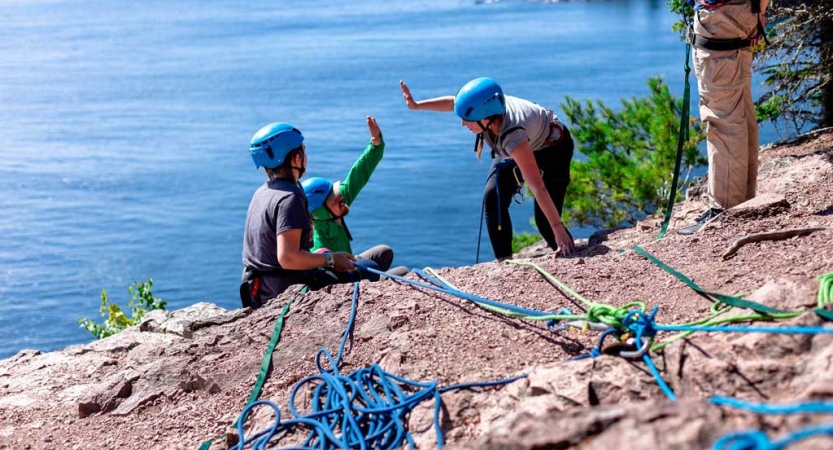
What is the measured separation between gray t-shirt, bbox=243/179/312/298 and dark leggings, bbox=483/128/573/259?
4.78 ft

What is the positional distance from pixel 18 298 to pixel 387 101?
16838mm

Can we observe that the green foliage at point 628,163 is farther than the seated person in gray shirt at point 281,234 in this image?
Yes

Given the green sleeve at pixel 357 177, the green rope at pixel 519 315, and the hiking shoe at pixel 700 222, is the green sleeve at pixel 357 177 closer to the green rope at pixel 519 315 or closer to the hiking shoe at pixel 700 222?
the green rope at pixel 519 315

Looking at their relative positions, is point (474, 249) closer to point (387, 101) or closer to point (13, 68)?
point (387, 101)

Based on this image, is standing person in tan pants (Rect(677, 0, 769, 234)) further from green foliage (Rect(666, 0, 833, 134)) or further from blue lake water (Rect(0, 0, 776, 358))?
blue lake water (Rect(0, 0, 776, 358))

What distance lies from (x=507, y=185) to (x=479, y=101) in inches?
34.4

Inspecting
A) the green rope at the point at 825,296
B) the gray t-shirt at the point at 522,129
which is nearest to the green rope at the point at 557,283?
the gray t-shirt at the point at 522,129

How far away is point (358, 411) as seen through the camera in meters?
4.04

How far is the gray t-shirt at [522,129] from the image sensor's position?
593 cm

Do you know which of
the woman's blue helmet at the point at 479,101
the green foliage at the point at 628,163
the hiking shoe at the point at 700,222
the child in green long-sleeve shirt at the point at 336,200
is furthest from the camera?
the green foliage at the point at 628,163

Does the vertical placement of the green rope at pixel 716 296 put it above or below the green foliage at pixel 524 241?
above

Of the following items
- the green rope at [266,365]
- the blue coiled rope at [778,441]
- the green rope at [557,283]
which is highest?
the blue coiled rope at [778,441]

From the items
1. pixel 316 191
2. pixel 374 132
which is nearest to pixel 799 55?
pixel 374 132

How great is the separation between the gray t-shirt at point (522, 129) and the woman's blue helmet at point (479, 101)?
0.16 meters
